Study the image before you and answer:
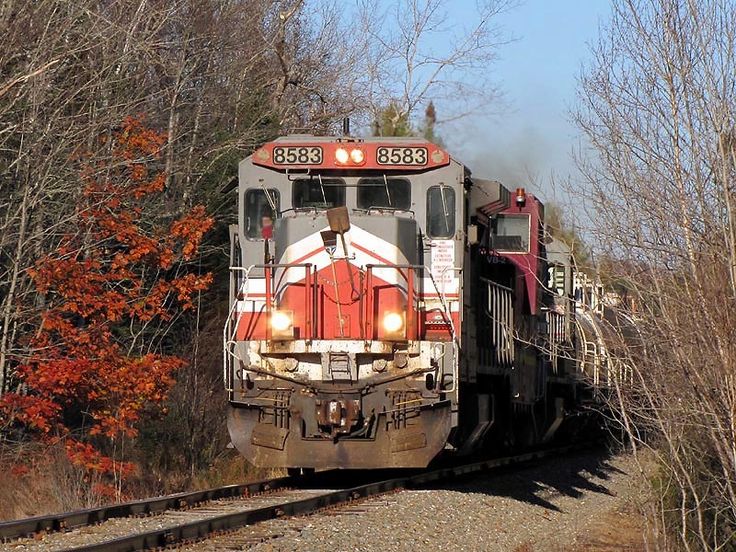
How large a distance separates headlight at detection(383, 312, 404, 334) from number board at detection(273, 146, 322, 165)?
5.69 feet

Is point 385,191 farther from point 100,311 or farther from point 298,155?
point 100,311

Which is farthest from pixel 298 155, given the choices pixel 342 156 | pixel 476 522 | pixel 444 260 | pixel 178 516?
pixel 476 522

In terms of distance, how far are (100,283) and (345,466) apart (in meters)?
4.32

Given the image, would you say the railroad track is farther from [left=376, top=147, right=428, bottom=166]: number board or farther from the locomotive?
[left=376, top=147, right=428, bottom=166]: number board

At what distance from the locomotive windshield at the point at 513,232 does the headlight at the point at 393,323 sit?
4105 mm

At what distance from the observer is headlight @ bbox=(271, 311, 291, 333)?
451 inches

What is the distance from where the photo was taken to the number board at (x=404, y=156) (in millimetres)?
11828

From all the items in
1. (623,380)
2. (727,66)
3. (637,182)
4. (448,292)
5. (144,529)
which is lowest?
(144,529)

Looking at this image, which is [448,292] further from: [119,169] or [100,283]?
[119,169]

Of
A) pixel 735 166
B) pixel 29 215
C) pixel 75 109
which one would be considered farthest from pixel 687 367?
pixel 75 109

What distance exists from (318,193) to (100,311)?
3.46 meters

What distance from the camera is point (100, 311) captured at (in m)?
14.0

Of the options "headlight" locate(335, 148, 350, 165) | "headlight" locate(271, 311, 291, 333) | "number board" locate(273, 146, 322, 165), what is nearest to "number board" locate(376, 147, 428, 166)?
"headlight" locate(335, 148, 350, 165)

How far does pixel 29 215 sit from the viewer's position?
14367 mm
